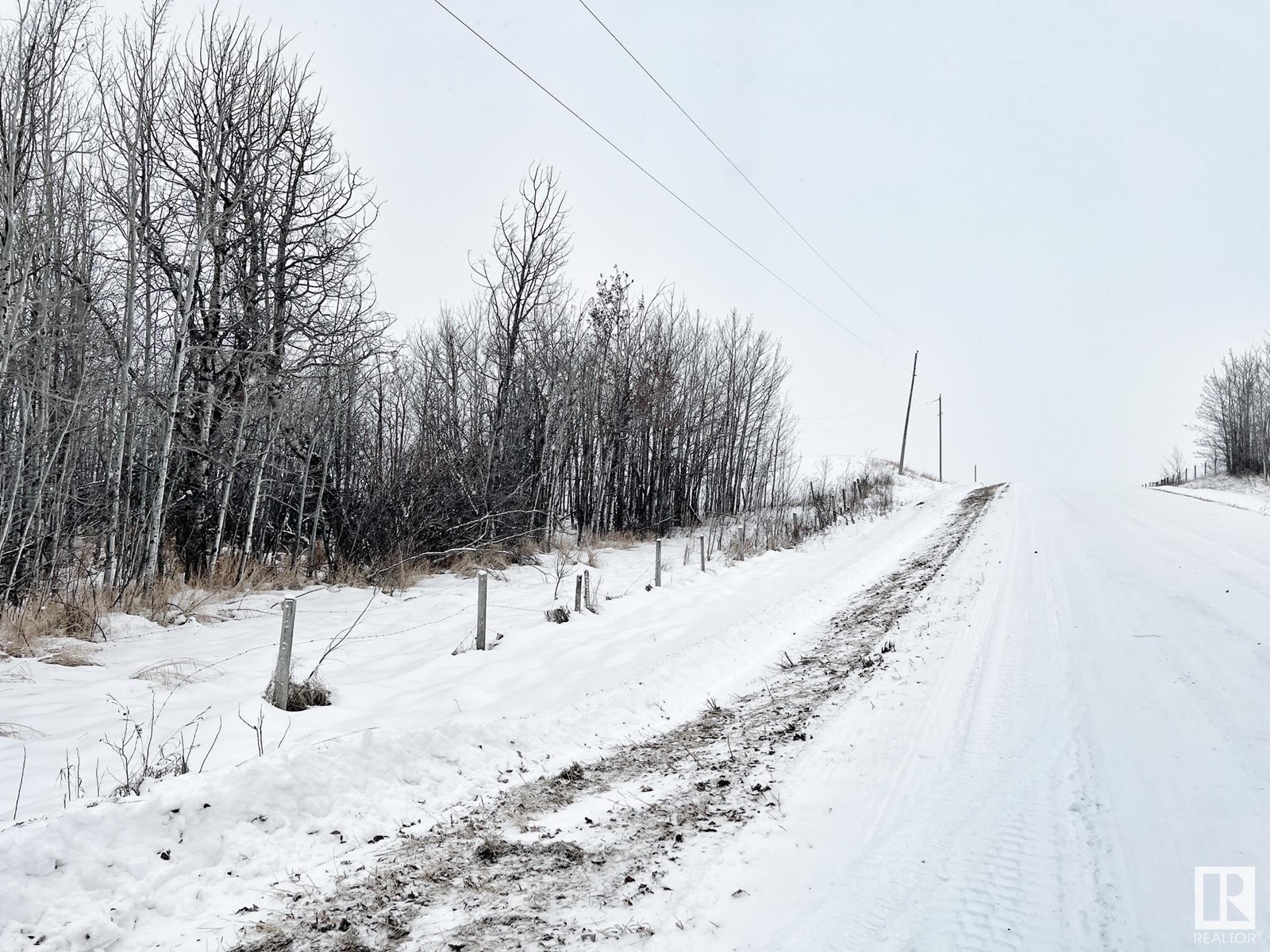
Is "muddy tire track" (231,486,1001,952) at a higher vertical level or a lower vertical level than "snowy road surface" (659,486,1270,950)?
lower

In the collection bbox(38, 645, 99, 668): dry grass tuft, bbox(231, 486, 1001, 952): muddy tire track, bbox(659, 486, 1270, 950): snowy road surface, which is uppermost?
bbox(659, 486, 1270, 950): snowy road surface

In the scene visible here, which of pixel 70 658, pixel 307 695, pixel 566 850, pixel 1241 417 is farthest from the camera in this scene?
pixel 1241 417

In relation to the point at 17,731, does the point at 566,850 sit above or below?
below

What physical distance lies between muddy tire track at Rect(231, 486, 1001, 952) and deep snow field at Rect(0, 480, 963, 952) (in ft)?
0.82

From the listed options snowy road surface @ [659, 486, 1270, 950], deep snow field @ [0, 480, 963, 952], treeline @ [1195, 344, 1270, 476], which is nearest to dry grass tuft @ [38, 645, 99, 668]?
deep snow field @ [0, 480, 963, 952]

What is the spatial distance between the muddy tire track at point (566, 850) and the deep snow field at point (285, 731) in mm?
251

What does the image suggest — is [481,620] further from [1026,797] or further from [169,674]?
[1026,797]

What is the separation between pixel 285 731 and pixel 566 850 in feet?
8.11

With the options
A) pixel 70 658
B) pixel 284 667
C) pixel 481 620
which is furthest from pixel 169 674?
pixel 481 620

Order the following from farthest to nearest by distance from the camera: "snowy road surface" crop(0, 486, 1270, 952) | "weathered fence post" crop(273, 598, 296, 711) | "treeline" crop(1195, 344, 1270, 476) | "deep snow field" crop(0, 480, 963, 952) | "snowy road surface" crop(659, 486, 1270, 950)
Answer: "treeline" crop(1195, 344, 1270, 476) → "weathered fence post" crop(273, 598, 296, 711) → "deep snow field" crop(0, 480, 963, 952) → "snowy road surface" crop(0, 486, 1270, 952) → "snowy road surface" crop(659, 486, 1270, 950)

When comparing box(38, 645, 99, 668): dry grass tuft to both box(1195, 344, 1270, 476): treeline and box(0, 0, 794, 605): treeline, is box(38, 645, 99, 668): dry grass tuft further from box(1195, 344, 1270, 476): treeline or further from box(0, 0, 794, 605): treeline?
box(1195, 344, 1270, 476): treeline

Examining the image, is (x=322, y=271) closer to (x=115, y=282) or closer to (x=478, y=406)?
(x=115, y=282)

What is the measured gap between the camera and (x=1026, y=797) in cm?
364

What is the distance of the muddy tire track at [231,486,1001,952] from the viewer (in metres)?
2.81
